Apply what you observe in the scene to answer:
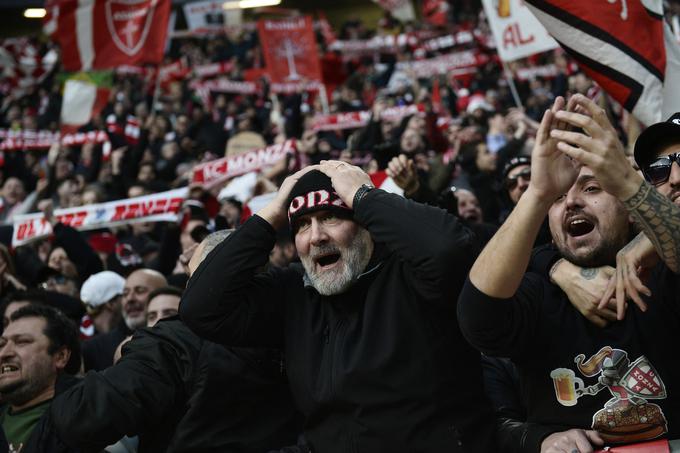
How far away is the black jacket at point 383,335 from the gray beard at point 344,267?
0.04 m

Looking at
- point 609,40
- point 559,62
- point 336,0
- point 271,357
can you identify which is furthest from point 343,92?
point 336,0

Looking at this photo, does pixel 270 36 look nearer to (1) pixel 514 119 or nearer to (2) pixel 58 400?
(1) pixel 514 119

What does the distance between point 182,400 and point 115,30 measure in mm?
7692

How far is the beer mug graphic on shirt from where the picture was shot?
272 cm

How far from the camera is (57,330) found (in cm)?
428

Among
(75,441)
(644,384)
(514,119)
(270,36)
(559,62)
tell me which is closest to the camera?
(644,384)

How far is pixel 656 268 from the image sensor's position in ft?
8.96

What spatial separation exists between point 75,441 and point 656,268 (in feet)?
7.05

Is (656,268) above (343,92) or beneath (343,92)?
beneath

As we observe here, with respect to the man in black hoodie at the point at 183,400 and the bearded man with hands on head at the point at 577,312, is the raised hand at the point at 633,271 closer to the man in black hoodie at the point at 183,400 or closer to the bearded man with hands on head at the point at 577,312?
the bearded man with hands on head at the point at 577,312

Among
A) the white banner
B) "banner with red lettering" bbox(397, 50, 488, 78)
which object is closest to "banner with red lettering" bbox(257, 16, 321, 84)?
"banner with red lettering" bbox(397, 50, 488, 78)

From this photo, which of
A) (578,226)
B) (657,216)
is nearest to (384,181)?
(578,226)

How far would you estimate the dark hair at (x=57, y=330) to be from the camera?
13.9 ft

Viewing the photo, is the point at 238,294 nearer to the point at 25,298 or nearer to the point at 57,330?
the point at 57,330
